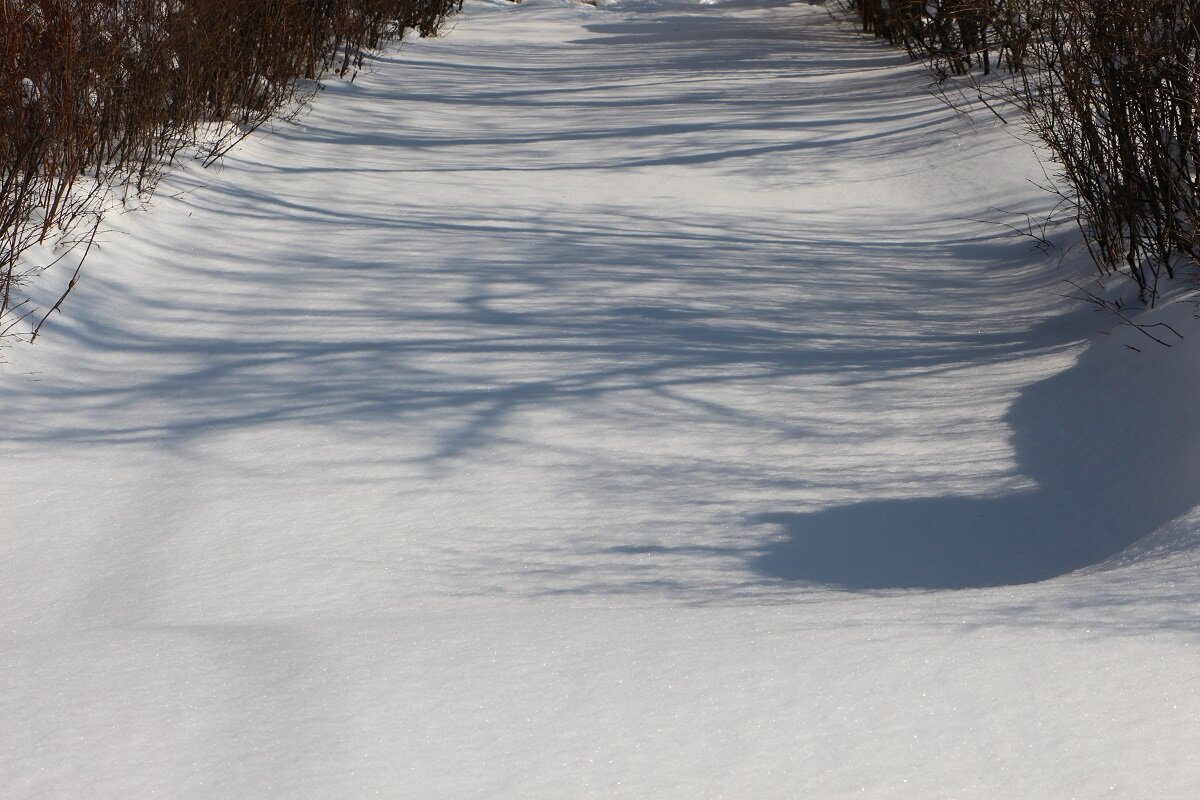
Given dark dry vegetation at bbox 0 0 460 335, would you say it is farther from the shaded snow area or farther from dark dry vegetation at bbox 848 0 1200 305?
dark dry vegetation at bbox 848 0 1200 305

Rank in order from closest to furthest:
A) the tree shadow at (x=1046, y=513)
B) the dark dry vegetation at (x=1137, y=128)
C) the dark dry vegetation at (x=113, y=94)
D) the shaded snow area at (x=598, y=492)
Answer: the shaded snow area at (x=598, y=492) < the tree shadow at (x=1046, y=513) < the dark dry vegetation at (x=1137, y=128) < the dark dry vegetation at (x=113, y=94)

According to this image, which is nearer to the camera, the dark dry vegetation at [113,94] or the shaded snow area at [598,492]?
the shaded snow area at [598,492]

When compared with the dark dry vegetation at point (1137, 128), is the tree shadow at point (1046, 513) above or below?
below

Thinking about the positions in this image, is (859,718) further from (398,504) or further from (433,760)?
(398,504)

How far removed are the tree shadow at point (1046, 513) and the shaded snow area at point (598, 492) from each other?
1 cm

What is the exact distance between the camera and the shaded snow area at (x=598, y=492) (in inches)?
77.0

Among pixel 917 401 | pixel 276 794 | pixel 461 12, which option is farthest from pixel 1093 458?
pixel 461 12

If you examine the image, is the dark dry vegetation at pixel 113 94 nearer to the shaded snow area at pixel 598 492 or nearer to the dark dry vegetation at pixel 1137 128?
the shaded snow area at pixel 598 492

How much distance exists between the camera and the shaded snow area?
1957 millimetres

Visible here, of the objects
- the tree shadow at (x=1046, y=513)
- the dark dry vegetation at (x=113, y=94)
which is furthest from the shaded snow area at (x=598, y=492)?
the dark dry vegetation at (x=113, y=94)

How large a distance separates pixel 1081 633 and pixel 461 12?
16957 mm

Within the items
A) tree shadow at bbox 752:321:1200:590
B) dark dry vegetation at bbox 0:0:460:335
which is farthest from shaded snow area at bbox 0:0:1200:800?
dark dry vegetation at bbox 0:0:460:335

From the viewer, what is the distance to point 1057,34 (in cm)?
505

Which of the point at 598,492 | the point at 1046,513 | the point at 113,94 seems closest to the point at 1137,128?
the point at 1046,513
